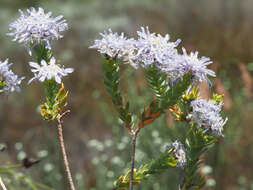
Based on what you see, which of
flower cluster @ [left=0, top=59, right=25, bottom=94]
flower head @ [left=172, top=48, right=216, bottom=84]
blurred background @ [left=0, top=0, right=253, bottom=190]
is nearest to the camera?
flower head @ [left=172, top=48, right=216, bottom=84]

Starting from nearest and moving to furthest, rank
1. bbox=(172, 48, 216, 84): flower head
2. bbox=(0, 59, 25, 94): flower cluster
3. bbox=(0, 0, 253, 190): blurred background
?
bbox=(172, 48, 216, 84): flower head
bbox=(0, 59, 25, 94): flower cluster
bbox=(0, 0, 253, 190): blurred background

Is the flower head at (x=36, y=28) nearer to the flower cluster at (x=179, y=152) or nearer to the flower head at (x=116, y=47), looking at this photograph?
the flower head at (x=116, y=47)

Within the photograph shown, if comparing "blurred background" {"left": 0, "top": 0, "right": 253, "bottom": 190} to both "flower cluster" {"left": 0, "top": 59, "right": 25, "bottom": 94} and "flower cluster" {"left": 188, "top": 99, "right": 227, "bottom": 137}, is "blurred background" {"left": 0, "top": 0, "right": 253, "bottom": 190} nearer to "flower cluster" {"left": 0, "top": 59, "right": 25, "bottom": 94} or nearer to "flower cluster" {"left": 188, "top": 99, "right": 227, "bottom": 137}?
"flower cluster" {"left": 188, "top": 99, "right": 227, "bottom": 137}

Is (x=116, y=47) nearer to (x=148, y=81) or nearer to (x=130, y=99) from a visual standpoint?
(x=148, y=81)

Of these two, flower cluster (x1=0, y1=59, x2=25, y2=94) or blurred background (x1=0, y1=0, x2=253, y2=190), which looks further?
blurred background (x1=0, y1=0, x2=253, y2=190)

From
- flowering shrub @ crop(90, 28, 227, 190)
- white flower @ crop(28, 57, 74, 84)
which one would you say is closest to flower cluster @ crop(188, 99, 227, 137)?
flowering shrub @ crop(90, 28, 227, 190)

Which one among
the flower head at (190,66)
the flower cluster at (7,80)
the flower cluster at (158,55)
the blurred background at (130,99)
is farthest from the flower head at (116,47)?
the blurred background at (130,99)

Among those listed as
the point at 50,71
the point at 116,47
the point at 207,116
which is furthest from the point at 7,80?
the point at 207,116

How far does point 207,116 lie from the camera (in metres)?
0.84

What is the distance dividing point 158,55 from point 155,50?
2 centimetres

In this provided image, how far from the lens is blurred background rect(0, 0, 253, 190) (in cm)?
227

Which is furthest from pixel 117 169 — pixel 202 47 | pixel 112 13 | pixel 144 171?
pixel 112 13

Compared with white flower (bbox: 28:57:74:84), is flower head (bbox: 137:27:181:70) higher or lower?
higher

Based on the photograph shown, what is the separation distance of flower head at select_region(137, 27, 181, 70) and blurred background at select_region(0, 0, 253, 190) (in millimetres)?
573
